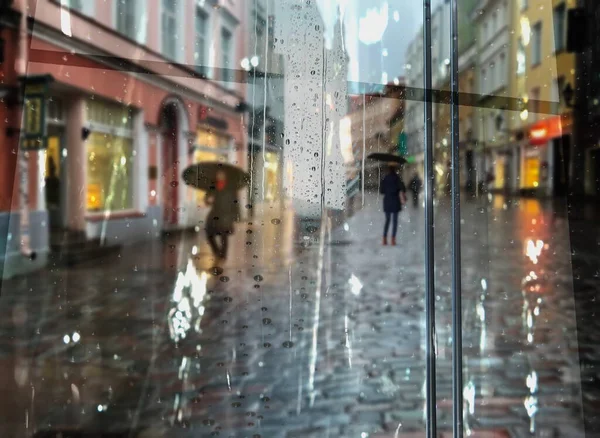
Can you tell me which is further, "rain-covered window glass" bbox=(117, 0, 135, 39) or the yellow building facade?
"rain-covered window glass" bbox=(117, 0, 135, 39)

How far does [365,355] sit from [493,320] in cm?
70

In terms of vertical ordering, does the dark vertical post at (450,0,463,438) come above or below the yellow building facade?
below

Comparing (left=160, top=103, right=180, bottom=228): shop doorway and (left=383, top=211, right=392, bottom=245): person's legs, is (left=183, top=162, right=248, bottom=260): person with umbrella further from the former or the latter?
(left=383, top=211, right=392, bottom=245): person's legs

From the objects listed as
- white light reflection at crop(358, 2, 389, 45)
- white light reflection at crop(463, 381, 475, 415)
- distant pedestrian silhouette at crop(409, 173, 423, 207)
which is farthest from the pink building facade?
white light reflection at crop(463, 381, 475, 415)

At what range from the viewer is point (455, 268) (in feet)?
5.99

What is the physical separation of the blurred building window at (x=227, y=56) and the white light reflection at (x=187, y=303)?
0.95 meters

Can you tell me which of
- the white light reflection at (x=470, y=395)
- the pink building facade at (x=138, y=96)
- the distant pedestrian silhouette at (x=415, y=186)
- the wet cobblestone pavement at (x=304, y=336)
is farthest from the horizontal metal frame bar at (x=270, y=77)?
the white light reflection at (x=470, y=395)

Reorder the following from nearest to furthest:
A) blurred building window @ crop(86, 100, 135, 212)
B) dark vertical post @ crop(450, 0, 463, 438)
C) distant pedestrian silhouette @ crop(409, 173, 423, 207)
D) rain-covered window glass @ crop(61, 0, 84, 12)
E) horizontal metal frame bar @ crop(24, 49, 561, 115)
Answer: dark vertical post @ crop(450, 0, 463, 438), horizontal metal frame bar @ crop(24, 49, 561, 115), distant pedestrian silhouette @ crop(409, 173, 423, 207), rain-covered window glass @ crop(61, 0, 84, 12), blurred building window @ crop(86, 100, 135, 212)

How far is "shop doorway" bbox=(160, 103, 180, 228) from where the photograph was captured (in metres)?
2.65

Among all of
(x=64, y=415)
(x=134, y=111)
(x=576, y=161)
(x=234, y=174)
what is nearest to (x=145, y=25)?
(x=134, y=111)

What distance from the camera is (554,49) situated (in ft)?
7.86

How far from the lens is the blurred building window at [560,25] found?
2.31 m

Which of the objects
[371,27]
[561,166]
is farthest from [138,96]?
[561,166]

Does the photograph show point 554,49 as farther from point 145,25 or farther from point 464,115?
point 145,25
